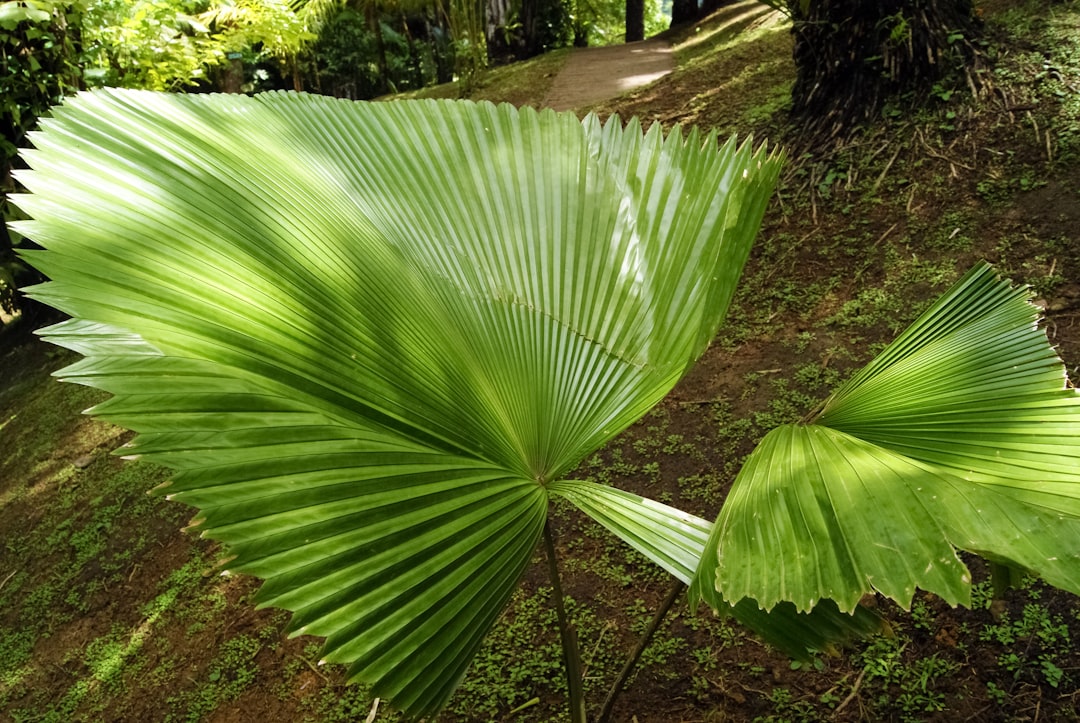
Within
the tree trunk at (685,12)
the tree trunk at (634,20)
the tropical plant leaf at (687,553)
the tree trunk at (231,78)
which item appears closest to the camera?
the tropical plant leaf at (687,553)

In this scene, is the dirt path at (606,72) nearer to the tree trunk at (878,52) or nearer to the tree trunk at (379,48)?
the tree trunk at (878,52)

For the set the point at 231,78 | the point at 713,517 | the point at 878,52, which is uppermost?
the point at 231,78

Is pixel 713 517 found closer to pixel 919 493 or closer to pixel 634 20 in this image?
pixel 919 493

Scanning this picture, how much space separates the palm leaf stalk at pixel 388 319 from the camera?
68 centimetres

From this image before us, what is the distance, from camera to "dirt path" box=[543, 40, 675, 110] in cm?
718

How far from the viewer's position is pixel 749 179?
43.0 inches

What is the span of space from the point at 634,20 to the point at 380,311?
1276 cm

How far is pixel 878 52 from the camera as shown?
3635 mm

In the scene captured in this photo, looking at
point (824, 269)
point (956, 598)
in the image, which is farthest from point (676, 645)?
point (824, 269)

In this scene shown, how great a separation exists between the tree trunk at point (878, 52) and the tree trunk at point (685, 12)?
7.57 metres

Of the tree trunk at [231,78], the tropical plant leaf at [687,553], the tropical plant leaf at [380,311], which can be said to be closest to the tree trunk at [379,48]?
the tree trunk at [231,78]

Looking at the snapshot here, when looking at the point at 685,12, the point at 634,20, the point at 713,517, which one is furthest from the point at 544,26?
the point at 713,517

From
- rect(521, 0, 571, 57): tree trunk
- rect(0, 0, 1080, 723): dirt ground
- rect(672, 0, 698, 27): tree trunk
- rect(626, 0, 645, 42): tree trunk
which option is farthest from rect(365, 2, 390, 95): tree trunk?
rect(0, 0, 1080, 723): dirt ground

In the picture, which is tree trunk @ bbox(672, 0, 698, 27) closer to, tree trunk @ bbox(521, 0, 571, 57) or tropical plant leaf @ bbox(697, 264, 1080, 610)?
tree trunk @ bbox(521, 0, 571, 57)
